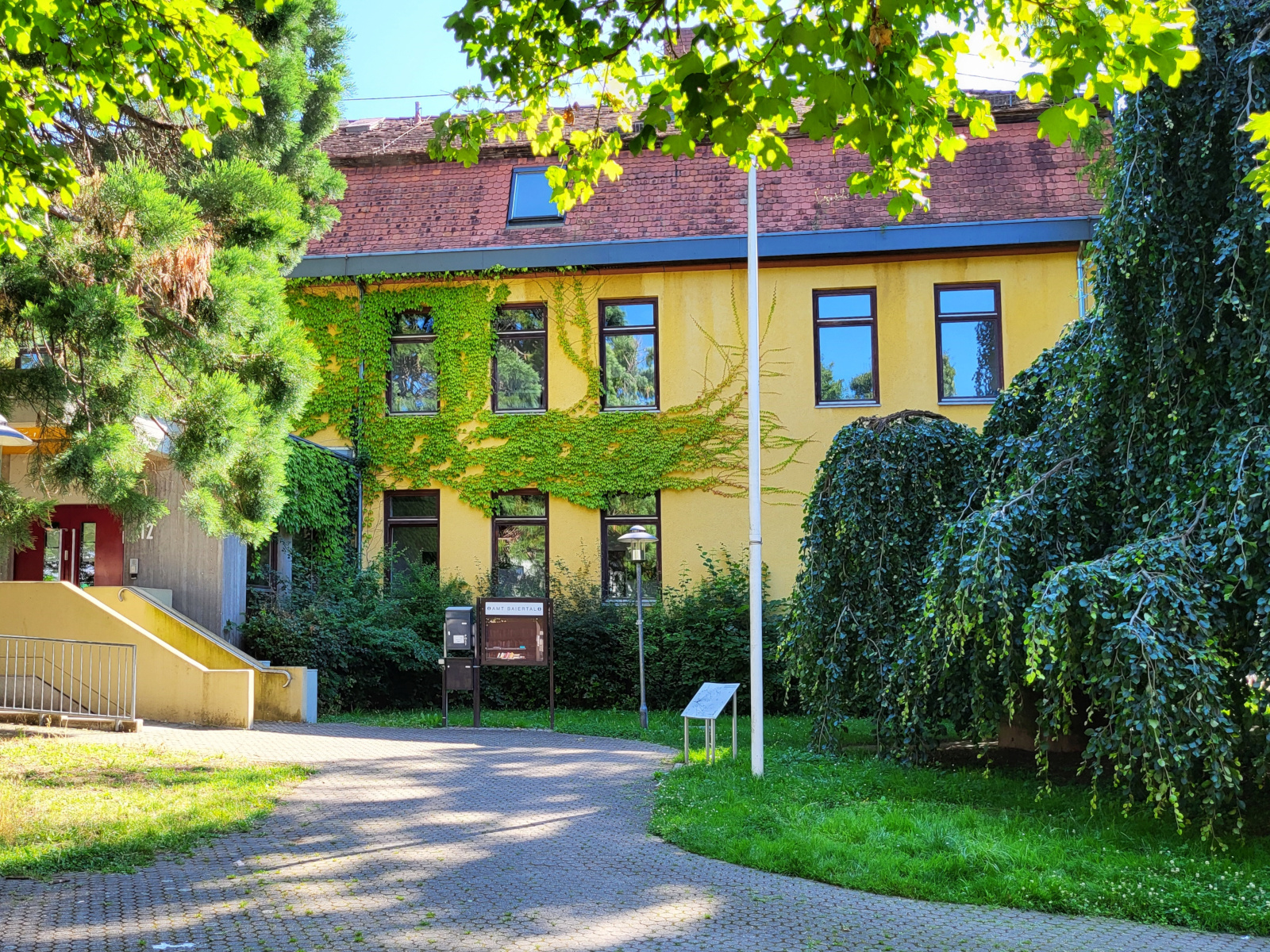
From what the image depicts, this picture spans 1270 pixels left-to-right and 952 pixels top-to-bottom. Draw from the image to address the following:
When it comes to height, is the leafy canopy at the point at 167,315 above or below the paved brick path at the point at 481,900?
above

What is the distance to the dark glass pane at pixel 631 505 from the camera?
62.4 ft

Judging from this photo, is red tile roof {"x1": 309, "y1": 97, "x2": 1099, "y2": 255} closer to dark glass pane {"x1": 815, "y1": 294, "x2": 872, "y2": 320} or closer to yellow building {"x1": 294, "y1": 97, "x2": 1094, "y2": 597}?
yellow building {"x1": 294, "y1": 97, "x2": 1094, "y2": 597}

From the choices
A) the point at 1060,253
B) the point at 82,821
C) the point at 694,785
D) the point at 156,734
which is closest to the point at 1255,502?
the point at 694,785

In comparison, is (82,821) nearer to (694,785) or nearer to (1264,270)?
(694,785)

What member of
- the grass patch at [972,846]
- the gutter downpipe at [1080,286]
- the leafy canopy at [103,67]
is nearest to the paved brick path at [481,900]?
the grass patch at [972,846]

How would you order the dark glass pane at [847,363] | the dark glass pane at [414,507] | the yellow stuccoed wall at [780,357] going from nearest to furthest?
the yellow stuccoed wall at [780,357]
the dark glass pane at [847,363]
the dark glass pane at [414,507]

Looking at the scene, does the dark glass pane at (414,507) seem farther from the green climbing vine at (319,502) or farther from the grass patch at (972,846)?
the grass patch at (972,846)

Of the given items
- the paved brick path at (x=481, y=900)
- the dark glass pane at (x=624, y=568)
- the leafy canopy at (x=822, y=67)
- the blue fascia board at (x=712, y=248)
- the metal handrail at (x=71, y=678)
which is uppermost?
the blue fascia board at (x=712, y=248)

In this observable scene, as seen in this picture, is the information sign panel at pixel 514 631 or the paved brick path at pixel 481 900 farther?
the information sign panel at pixel 514 631

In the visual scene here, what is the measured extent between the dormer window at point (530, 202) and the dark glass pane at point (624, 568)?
216 inches

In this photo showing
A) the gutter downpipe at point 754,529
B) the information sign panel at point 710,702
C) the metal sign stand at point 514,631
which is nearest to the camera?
the gutter downpipe at point 754,529

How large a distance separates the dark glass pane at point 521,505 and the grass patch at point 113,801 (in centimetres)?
884

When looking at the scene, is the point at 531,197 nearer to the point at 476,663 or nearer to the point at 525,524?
the point at 525,524

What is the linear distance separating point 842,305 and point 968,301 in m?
2.01
